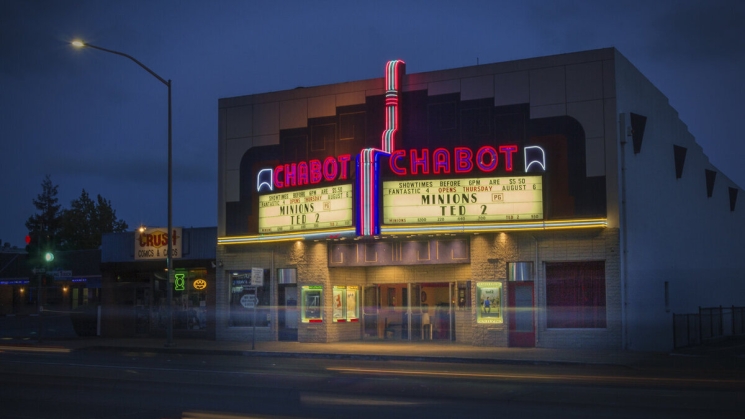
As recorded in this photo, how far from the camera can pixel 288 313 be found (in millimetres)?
31672

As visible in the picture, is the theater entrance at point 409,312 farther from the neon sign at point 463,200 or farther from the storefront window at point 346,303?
the neon sign at point 463,200

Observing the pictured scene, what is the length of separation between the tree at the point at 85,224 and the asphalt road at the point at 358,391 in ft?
208

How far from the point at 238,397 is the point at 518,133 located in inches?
618

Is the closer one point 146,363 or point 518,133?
point 146,363

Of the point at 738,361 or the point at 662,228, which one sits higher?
the point at 662,228

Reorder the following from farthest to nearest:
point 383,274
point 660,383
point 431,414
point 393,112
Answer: point 383,274, point 393,112, point 660,383, point 431,414

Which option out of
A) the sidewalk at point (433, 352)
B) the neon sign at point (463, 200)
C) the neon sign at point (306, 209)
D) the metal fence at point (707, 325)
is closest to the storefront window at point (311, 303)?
the sidewalk at point (433, 352)

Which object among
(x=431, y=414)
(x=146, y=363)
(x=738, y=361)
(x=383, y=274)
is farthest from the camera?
(x=383, y=274)

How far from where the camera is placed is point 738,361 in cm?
2208

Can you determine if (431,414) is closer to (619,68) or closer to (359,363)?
(359,363)

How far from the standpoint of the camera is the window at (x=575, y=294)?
25844 millimetres

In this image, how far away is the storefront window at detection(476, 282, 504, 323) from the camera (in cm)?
2733

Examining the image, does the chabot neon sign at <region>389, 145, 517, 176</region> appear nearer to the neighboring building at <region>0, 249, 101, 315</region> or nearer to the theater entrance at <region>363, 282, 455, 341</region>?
the theater entrance at <region>363, 282, 455, 341</region>

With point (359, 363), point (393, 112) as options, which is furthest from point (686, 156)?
point (359, 363)
